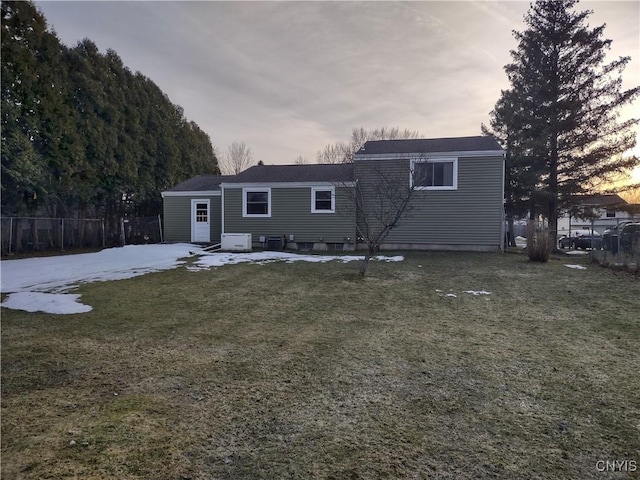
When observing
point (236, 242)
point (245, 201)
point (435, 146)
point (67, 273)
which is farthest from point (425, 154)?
point (67, 273)

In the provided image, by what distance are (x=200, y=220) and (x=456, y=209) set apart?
11349 millimetres

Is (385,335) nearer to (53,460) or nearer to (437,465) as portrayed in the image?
(437,465)

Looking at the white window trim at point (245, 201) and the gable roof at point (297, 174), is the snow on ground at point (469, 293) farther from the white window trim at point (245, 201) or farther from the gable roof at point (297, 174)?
the white window trim at point (245, 201)

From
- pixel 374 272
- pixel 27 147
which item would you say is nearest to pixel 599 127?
pixel 374 272

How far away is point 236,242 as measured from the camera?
47.3ft

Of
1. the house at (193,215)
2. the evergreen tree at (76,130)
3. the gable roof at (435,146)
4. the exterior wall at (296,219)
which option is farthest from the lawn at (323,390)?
the house at (193,215)

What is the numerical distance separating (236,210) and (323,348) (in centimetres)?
1258

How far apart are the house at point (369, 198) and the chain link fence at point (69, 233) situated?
3.10m

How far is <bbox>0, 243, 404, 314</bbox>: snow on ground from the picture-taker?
21.3ft

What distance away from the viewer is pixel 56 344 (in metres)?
4.36

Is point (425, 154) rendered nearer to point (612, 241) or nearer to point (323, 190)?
point (323, 190)

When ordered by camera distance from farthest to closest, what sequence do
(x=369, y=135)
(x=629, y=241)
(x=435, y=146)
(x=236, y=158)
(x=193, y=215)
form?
(x=236, y=158), (x=369, y=135), (x=193, y=215), (x=435, y=146), (x=629, y=241)

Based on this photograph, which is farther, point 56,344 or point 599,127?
point 599,127

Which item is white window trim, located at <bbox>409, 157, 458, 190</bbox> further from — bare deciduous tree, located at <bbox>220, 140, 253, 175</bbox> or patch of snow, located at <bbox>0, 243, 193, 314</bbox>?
bare deciduous tree, located at <bbox>220, 140, 253, 175</bbox>
